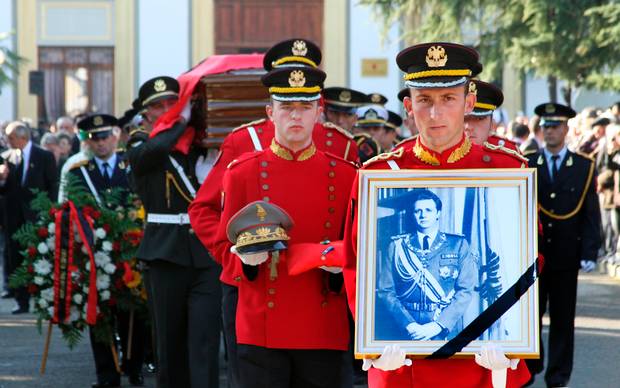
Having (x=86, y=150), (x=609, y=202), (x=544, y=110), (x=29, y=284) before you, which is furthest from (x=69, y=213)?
(x=609, y=202)

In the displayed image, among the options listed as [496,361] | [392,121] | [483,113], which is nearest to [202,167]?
[483,113]

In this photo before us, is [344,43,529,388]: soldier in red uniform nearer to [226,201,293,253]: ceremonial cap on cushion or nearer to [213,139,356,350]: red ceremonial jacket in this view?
[226,201,293,253]: ceremonial cap on cushion

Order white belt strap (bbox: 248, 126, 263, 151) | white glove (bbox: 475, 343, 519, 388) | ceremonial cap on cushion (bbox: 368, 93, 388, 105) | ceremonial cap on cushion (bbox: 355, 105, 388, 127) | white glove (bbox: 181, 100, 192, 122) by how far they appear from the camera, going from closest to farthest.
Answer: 1. white glove (bbox: 475, 343, 519, 388)
2. white belt strap (bbox: 248, 126, 263, 151)
3. white glove (bbox: 181, 100, 192, 122)
4. ceremonial cap on cushion (bbox: 355, 105, 388, 127)
5. ceremonial cap on cushion (bbox: 368, 93, 388, 105)

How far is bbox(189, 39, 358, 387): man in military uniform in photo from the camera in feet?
23.0

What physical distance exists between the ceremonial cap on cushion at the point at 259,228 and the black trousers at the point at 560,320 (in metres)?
5.12

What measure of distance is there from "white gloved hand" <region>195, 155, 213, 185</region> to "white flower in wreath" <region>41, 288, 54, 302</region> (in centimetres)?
251

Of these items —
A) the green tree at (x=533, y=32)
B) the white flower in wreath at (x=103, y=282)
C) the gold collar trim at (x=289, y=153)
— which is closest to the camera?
the gold collar trim at (x=289, y=153)

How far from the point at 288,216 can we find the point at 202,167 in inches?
→ 123

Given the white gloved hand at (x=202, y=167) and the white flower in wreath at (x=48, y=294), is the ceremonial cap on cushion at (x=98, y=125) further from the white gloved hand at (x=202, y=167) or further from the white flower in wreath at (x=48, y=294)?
the white gloved hand at (x=202, y=167)

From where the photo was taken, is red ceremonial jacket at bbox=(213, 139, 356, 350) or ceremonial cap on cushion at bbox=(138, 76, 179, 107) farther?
ceremonial cap on cushion at bbox=(138, 76, 179, 107)

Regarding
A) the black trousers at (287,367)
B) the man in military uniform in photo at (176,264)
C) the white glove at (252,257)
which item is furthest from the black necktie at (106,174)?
the white glove at (252,257)

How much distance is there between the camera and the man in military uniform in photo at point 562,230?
10797mm

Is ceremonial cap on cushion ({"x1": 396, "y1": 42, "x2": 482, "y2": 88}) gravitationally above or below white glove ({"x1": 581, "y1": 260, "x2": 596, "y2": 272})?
above

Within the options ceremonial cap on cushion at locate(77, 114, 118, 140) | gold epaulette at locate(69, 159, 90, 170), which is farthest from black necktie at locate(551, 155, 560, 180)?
gold epaulette at locate(69, 159, 90, 170)
